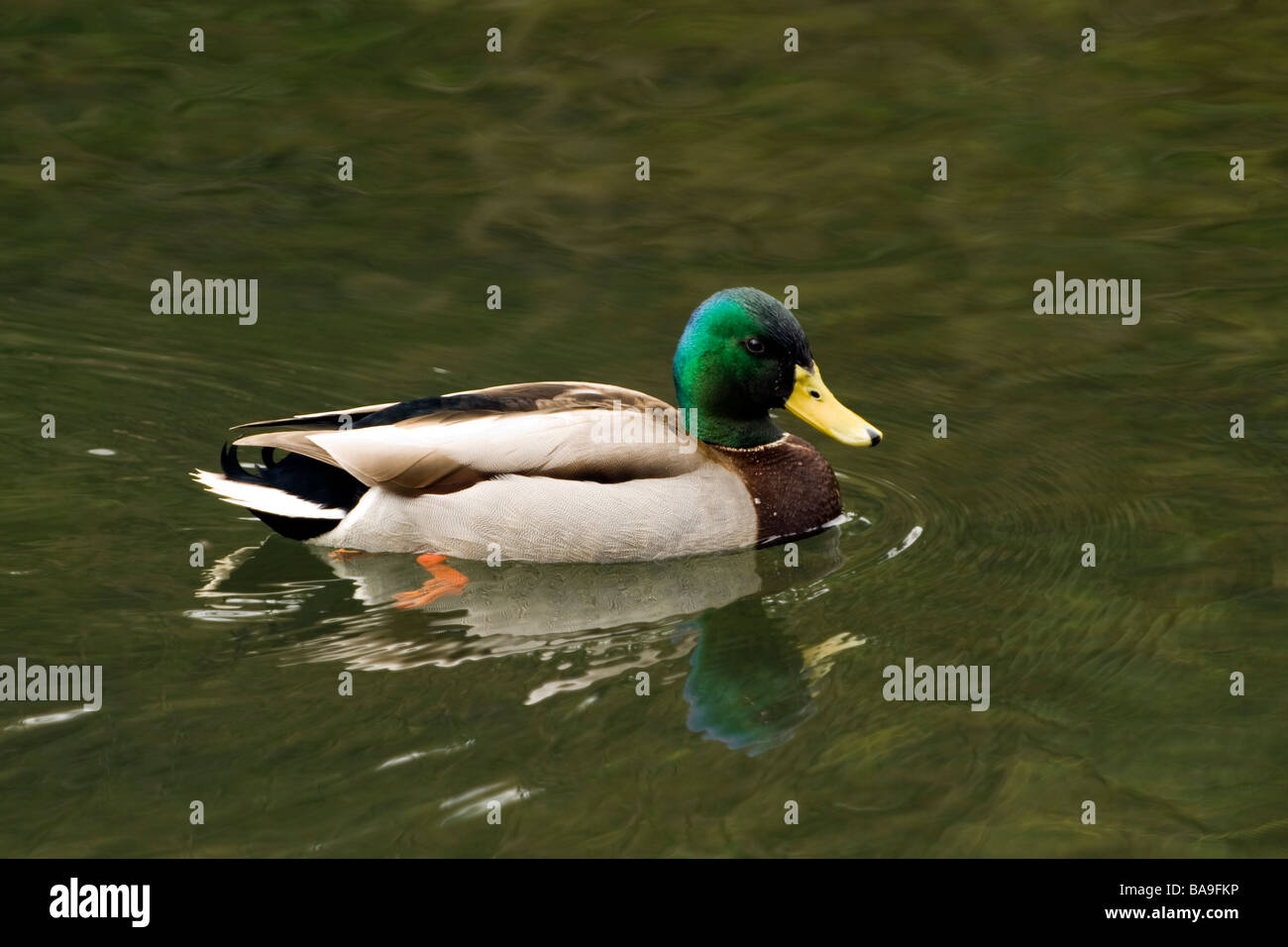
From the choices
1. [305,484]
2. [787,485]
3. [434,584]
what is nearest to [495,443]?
[434,584]

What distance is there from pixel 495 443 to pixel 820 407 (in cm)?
153

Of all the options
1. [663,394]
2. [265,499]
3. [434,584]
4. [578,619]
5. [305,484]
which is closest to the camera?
[578,619]

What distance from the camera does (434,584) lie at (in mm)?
7926

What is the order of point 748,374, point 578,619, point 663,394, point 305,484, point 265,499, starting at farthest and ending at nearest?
point 663,394, point 748,374, point 305,484, point 265,499, point 578,619

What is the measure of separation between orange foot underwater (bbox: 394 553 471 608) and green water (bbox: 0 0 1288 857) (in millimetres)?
92

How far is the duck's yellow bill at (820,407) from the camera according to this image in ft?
27.7

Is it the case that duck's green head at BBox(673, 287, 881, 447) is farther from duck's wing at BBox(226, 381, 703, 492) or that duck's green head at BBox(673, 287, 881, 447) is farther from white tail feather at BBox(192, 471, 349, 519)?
white tail feather at BBox(192, 471, 349, 519)

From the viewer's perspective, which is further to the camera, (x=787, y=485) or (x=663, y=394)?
(x=663, y=394)

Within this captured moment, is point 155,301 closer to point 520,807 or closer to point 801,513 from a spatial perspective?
point 801,513

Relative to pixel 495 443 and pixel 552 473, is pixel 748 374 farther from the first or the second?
pixel 495 443

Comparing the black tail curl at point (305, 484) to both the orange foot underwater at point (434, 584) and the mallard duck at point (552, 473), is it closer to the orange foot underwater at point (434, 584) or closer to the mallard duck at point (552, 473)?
the mallard duck at point (552, 473)

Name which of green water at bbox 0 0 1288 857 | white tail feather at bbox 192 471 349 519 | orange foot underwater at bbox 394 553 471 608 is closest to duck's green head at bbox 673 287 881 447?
green water at bbox 0 0 1288 857

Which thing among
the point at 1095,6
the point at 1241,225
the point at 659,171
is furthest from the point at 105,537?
the point at 1095,6

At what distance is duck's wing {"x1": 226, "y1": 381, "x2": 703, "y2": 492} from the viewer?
8062mm
